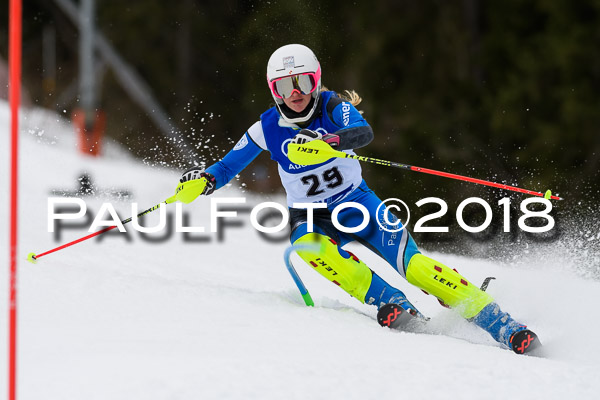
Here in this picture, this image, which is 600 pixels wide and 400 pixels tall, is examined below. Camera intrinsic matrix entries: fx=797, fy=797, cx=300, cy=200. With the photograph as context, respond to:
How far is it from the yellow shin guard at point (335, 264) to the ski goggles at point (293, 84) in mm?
678

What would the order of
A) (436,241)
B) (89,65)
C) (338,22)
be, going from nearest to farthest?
(436,241) < (89,65) < (338,22)

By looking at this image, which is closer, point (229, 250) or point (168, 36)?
point (229, 250)

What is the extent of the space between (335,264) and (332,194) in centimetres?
40

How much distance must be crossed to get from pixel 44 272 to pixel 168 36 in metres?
23.7

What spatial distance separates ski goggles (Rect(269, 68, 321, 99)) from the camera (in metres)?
3.74

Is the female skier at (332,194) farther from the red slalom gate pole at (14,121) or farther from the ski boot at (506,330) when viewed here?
the red slalom gate pole at (14,121)

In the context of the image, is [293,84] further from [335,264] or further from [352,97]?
[335,264]

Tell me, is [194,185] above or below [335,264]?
above

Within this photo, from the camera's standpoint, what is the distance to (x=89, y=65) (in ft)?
48.5

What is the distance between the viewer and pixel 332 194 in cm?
394

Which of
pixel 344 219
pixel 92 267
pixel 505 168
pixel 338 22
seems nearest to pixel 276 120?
pixel 344 219

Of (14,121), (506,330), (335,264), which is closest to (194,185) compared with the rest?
(335,264)

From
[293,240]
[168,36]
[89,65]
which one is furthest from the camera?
[168,36]

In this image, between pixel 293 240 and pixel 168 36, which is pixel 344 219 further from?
pixel 168 36
